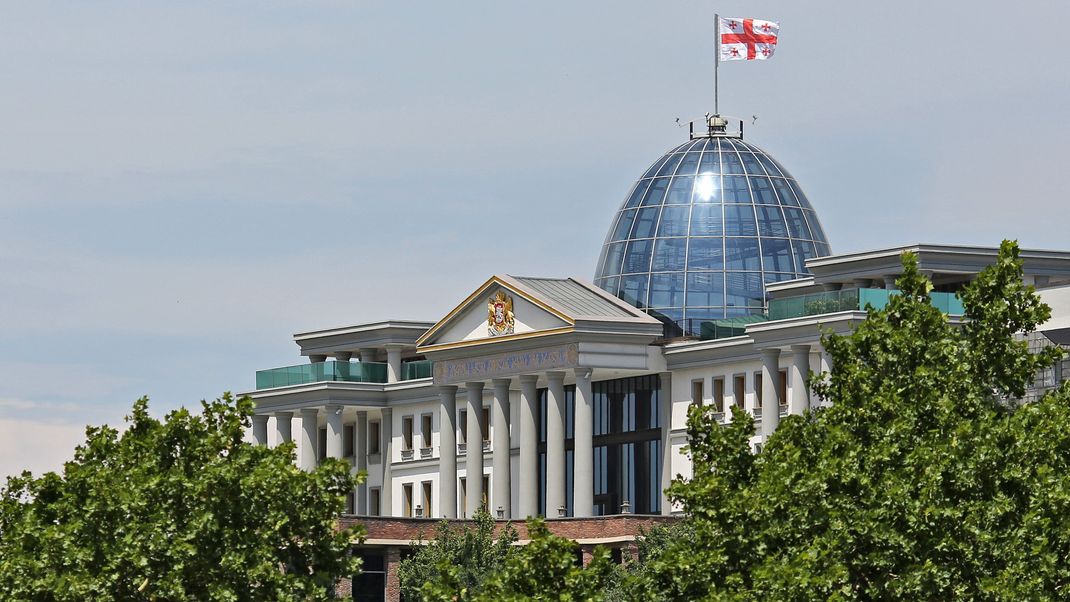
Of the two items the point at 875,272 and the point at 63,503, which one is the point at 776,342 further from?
the point at 63,503

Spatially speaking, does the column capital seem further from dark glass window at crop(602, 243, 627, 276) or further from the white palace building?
dark glass window at crop(602, 243, 627, 276)

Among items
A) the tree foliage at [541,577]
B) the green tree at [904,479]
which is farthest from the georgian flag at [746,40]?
the tree foliage at [541,577]

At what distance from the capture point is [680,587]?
5991cm

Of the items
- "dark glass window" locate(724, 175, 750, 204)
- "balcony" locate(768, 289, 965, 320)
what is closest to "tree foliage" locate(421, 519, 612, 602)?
"balcony" locate(768, 289, 965, 320)

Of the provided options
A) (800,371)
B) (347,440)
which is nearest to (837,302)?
(800,371)

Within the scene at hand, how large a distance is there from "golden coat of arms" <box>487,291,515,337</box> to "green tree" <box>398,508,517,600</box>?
531 inches

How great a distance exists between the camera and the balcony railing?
124m

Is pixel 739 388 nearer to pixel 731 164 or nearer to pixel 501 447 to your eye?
pixel 501 447

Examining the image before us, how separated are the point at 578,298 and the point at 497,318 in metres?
3.35

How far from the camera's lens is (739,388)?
357 feet

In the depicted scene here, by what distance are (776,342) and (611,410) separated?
43.9ft

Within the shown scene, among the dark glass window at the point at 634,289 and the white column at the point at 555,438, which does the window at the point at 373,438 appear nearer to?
the dark glass window at the point at 634,289

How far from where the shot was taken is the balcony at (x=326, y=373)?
409ft

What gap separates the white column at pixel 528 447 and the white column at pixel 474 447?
3.34 meters
